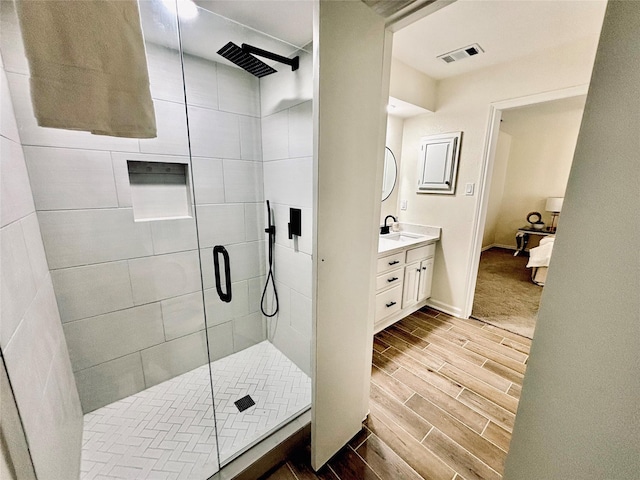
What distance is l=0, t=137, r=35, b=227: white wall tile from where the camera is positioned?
2.80 ft

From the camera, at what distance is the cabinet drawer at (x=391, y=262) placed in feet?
7.04

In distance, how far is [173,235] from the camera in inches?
65.7

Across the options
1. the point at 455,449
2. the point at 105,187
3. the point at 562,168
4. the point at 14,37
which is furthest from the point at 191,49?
the point at 562,168

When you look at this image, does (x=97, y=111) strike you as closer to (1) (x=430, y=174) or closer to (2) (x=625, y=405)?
(2) (x=625, y=405)

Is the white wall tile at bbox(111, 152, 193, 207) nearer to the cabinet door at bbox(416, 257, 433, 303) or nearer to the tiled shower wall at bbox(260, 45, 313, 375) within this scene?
the tiled shower wall at bbox(260, 45, 313, 375)

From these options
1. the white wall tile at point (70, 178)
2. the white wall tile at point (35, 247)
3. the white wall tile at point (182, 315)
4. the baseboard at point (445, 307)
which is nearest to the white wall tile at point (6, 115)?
the white wall tile at point (70, 178)

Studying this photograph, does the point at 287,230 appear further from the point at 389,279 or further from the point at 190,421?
the point at 190,421

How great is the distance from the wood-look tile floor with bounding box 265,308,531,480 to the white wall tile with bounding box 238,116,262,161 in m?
1.88

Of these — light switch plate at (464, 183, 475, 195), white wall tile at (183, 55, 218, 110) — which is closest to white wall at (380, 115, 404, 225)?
light switch plate at (464, 183, 475, 195)

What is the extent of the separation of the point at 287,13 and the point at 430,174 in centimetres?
202

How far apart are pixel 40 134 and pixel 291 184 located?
126 centimetres

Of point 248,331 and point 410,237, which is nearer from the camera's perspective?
point 248,331

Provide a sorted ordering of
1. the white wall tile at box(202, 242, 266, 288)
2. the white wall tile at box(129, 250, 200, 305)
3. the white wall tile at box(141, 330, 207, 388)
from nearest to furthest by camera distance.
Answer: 1. the white wall tile at box(129, 250, 200, 305)
2. the white wall tile at box(141, 330, 207, 388)
3. the white wall tile at box(202, 242, 266, 288)

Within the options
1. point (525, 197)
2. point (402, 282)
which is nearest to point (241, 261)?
point (402, 282)
